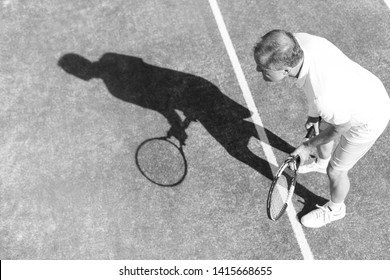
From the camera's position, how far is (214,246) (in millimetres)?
6148

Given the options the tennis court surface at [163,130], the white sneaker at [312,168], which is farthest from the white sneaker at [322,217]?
the white sneaker at [312,168]

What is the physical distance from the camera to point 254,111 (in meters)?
7.07

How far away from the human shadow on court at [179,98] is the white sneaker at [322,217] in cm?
39

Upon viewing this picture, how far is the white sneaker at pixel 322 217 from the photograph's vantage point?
20.0 ft

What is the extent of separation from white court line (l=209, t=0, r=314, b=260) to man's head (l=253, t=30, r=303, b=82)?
7.73ft

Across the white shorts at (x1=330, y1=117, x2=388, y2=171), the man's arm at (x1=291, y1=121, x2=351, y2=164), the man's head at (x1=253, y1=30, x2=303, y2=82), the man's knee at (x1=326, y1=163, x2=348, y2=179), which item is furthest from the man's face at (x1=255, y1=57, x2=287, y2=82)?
the man's knee at (x1=326, y1=163, x2=348, y2=179)

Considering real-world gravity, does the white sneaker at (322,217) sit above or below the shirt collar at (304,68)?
below

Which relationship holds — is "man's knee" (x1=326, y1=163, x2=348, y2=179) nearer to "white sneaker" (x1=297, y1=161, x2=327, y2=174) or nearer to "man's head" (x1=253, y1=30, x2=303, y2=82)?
"white sneaker" (x1=297, y1=161, x2=327, y2=174)

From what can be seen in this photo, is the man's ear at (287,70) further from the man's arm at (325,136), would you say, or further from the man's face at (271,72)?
the man's arm at (325,136)

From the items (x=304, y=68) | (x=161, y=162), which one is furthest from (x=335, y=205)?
(x=161, y=162)

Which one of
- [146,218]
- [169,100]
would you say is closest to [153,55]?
[169,100]

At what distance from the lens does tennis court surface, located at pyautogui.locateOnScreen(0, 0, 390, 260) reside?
20.4 ft

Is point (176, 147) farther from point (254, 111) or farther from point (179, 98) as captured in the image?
point (254, 111)
